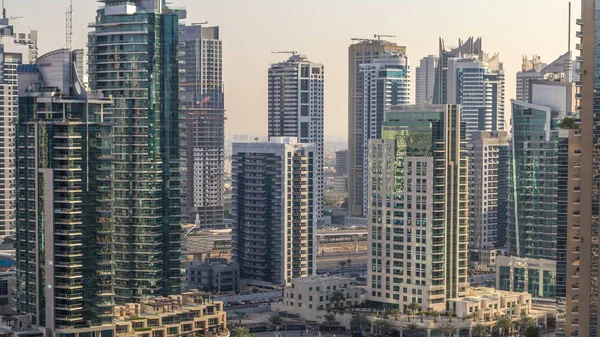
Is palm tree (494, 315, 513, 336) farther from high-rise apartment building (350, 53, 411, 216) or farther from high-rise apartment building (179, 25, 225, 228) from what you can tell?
high-rise apartment building (350, 53, 411, 216)

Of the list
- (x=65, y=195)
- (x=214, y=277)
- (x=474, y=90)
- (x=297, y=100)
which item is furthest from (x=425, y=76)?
(x=65, y=195)

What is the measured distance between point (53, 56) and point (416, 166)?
27116mm

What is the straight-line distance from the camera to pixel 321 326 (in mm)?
82500

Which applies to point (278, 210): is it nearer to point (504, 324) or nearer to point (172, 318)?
point (504, 324)

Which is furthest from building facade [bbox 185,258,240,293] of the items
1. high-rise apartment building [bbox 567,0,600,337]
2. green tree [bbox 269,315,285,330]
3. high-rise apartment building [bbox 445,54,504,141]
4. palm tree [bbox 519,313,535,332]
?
high-rise apartment building [bbox 445,54,504,141]

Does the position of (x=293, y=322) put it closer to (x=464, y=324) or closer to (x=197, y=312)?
(x=464, y=324)

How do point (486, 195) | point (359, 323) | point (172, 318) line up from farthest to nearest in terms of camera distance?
point (486, 195) → point (359, 323) → point (172, 318)

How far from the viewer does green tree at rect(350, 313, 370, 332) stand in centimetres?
8038

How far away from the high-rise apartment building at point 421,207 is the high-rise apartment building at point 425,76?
9268cm

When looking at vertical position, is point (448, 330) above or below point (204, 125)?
below

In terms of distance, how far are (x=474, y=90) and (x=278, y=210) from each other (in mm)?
52965

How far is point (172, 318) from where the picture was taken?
67438 millimetres

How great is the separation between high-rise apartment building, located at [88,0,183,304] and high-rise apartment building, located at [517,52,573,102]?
27722 millimetres

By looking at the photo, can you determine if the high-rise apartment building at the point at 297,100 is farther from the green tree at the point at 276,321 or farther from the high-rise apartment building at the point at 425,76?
the green tree at the point at 276,321
